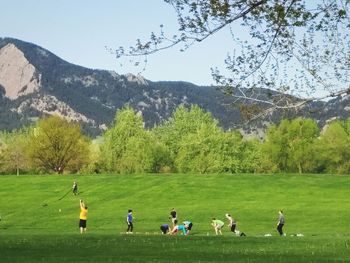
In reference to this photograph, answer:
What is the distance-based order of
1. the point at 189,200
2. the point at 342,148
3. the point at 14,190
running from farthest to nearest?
the point at 342,148
the point at 14,190
the point at 189,200

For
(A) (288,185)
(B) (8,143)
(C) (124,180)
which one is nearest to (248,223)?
(A) (288,185)

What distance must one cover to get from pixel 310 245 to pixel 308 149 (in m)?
96.9

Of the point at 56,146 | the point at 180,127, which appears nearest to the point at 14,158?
the point at 56,146

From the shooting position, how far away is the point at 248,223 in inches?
2087

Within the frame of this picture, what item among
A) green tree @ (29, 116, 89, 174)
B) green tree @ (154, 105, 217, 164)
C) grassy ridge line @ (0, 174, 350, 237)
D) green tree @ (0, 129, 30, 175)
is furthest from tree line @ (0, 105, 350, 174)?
grassy ridge line @ (0, 174, 350, 237)

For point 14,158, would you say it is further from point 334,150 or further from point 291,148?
point 334,150

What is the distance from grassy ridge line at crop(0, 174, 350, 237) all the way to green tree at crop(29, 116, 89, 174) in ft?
102

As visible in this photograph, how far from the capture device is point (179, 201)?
68.2m

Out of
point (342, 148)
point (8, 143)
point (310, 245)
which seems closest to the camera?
point (310, 245)

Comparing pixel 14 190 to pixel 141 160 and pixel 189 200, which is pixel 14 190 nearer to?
pixel 189 200

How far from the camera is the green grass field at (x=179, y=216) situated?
82.6 feet

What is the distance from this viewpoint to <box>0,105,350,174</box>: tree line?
120625 mm

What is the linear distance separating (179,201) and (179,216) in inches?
452

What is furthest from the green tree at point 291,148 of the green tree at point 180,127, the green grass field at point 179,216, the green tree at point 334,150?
the green grass field at point 179,216
